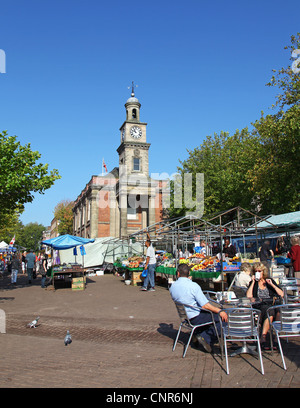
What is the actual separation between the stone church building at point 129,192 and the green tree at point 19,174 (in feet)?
84.5

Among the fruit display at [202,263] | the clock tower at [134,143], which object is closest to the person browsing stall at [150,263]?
the fruit display at [202,263]

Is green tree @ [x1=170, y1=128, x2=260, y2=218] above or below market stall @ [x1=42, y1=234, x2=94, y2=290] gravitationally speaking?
above

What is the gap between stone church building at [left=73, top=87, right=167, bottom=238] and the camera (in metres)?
43.2

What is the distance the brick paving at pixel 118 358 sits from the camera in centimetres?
445

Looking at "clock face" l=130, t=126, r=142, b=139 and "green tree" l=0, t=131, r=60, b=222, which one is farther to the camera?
"clock face" l=130, t=126, r=142, b=139

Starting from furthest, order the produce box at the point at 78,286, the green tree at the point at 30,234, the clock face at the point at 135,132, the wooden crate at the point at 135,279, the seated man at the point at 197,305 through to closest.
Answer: the green tree at the point at 30,234 → the clock face at the point at 135,132 → the wooden crate at the point at 135,279 → the produce box at the point at 78,286 → the seated man at the point at 197,305

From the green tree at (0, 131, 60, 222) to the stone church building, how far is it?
2576 centimetres

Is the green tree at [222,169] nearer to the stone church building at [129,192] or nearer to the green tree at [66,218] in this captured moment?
the stone church building at [129,192]

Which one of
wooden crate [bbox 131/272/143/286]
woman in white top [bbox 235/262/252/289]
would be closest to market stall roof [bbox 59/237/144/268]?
wooden crate [bbox 131/272/143/286]

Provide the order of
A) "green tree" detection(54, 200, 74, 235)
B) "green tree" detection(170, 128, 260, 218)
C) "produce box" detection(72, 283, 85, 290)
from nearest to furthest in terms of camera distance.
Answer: "produce box" detection(72, 283, 85, 290) → "green tree" detection(170, 128, 260, 218) → "green tree" detection(54, 200, 74, 235)

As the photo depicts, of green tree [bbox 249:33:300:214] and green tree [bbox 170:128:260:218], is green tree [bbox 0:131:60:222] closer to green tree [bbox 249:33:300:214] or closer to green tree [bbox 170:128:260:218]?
green tree [bbox 249:33:300:214]
